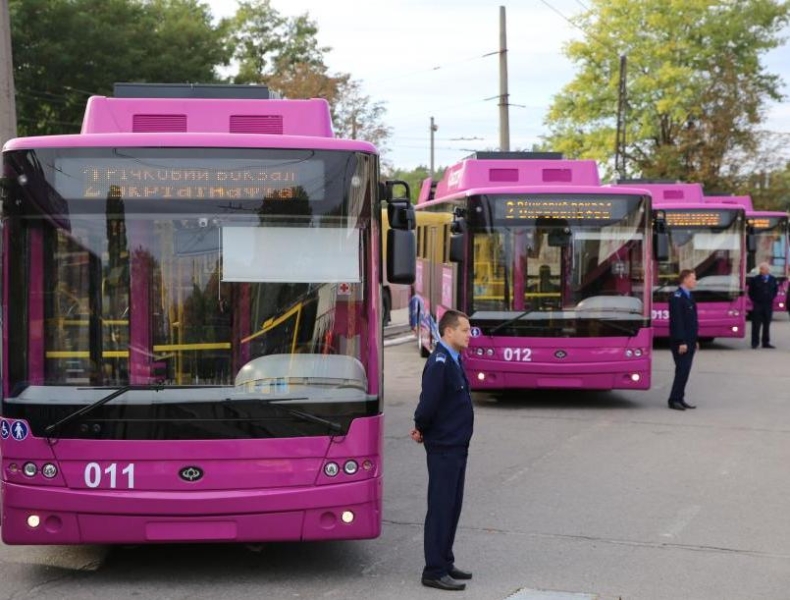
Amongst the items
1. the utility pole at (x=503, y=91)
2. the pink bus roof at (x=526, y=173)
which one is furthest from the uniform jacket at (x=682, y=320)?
the utility pole at (x=503, y=91)

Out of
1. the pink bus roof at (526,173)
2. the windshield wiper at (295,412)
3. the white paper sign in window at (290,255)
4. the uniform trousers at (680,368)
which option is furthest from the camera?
the pink bus roof at (526,173)

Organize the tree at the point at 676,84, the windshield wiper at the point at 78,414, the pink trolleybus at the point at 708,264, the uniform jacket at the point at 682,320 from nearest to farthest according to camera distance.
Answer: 1. the windshield wiper at the point at 78,414
2. the uniform jacket at the point at 682,320
3. the pink trolleybus at the point at 708,264
4. the tree at the point at 676,84

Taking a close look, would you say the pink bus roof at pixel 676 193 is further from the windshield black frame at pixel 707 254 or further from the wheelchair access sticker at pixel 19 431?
the wheelchair access sticker at pixel 19 431

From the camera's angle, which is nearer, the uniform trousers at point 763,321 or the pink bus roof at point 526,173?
the pink bus roof at point 526,173

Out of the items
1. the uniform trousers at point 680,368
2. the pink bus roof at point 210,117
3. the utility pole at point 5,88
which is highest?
the utility pole at point 5,88

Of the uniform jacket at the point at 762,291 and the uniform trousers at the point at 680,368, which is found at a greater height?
the uniform jacket at the point at 762,291

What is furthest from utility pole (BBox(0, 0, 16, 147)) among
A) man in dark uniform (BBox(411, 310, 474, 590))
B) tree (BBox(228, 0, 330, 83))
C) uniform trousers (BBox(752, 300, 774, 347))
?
tree (BBox(228, 0, 330, 83))

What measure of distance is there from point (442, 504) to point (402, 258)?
152 cm

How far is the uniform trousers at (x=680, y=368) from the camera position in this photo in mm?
14492

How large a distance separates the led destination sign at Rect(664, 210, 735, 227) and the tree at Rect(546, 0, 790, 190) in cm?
2831

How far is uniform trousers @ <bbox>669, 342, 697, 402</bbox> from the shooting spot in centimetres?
1449

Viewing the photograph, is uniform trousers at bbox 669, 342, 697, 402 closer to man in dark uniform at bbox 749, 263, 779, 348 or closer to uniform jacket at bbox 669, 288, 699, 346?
uniform jacket at bbox 669, 288, 699, 346

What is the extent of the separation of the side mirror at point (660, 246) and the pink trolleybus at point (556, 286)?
471 millimetres

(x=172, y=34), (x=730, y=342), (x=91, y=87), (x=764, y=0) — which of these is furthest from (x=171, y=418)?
(x=764, y=0)
